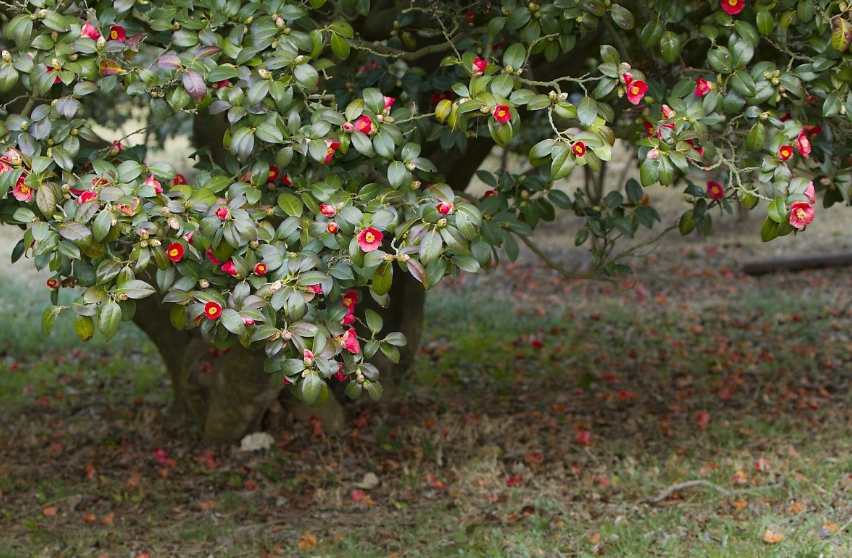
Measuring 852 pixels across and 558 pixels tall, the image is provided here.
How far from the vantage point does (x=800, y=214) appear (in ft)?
6.40

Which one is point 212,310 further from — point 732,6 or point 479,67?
point 732,6

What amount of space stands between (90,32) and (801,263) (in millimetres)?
6565

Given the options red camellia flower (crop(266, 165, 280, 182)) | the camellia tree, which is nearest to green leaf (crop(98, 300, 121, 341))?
the camellia tree

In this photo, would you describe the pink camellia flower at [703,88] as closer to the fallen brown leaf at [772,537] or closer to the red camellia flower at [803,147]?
the red camellia flower at [803,147]

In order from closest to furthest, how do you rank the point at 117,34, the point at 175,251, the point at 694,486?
the point at 175,251 < the point at 117,34 < the point at 694,486

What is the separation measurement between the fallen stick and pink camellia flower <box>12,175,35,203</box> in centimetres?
651

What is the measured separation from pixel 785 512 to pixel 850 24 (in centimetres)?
172

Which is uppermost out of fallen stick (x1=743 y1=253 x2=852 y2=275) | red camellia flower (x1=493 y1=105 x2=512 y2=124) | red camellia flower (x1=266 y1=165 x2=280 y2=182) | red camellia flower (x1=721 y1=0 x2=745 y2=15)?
red camellia flower (x1=721 y1=0 x2=745 y2=15)

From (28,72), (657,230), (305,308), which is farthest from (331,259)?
(657,230)

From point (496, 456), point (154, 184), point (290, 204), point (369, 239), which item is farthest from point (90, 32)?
point (496, 456)

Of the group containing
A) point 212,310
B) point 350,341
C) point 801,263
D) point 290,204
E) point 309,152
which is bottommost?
point 801,263

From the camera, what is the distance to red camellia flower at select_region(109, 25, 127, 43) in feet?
7.15

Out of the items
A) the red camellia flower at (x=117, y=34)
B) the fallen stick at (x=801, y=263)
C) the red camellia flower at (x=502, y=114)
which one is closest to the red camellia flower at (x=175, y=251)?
the red camellia flower at (x=117, y=34)

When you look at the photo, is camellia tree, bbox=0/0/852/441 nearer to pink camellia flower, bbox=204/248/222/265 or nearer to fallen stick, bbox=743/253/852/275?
pink camellia flower, bbox=204/248/222/265
